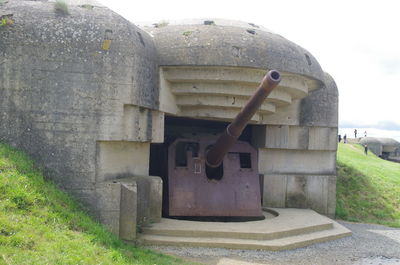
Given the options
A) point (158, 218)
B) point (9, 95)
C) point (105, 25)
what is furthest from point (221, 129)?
point (9, 95)

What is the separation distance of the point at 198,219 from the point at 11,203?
4402 millimetres

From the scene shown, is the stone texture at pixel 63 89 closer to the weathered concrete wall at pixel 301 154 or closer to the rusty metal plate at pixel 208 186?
the rusty metal plate at pixel 208 186

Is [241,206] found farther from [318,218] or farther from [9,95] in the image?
[9,95]

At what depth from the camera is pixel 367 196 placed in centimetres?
1271

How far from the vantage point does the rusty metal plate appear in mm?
8781

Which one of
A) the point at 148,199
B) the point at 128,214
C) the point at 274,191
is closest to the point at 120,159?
the point at 148,199

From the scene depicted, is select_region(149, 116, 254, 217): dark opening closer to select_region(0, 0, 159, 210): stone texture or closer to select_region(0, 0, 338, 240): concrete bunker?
select_region(0, 0, 338, 240): concrete bunker

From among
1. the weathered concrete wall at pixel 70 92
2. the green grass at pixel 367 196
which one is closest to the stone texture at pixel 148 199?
the weathered concrete wall at pixel 70 92

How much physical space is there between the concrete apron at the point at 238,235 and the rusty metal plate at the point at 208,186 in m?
0.75

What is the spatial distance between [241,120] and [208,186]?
2.05 metres

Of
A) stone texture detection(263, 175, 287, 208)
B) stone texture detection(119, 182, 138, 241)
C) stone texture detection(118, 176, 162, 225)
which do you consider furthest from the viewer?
stone texture detection(263, 175, 287, 208)

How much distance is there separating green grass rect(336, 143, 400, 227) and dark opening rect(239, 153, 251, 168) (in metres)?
3.22

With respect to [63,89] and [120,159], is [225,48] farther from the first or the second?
[63,89]

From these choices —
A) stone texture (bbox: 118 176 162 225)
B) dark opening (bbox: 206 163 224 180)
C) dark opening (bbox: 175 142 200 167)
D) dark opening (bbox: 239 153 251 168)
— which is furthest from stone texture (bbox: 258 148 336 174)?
stone texture (bbox: 118 176 162 225)
